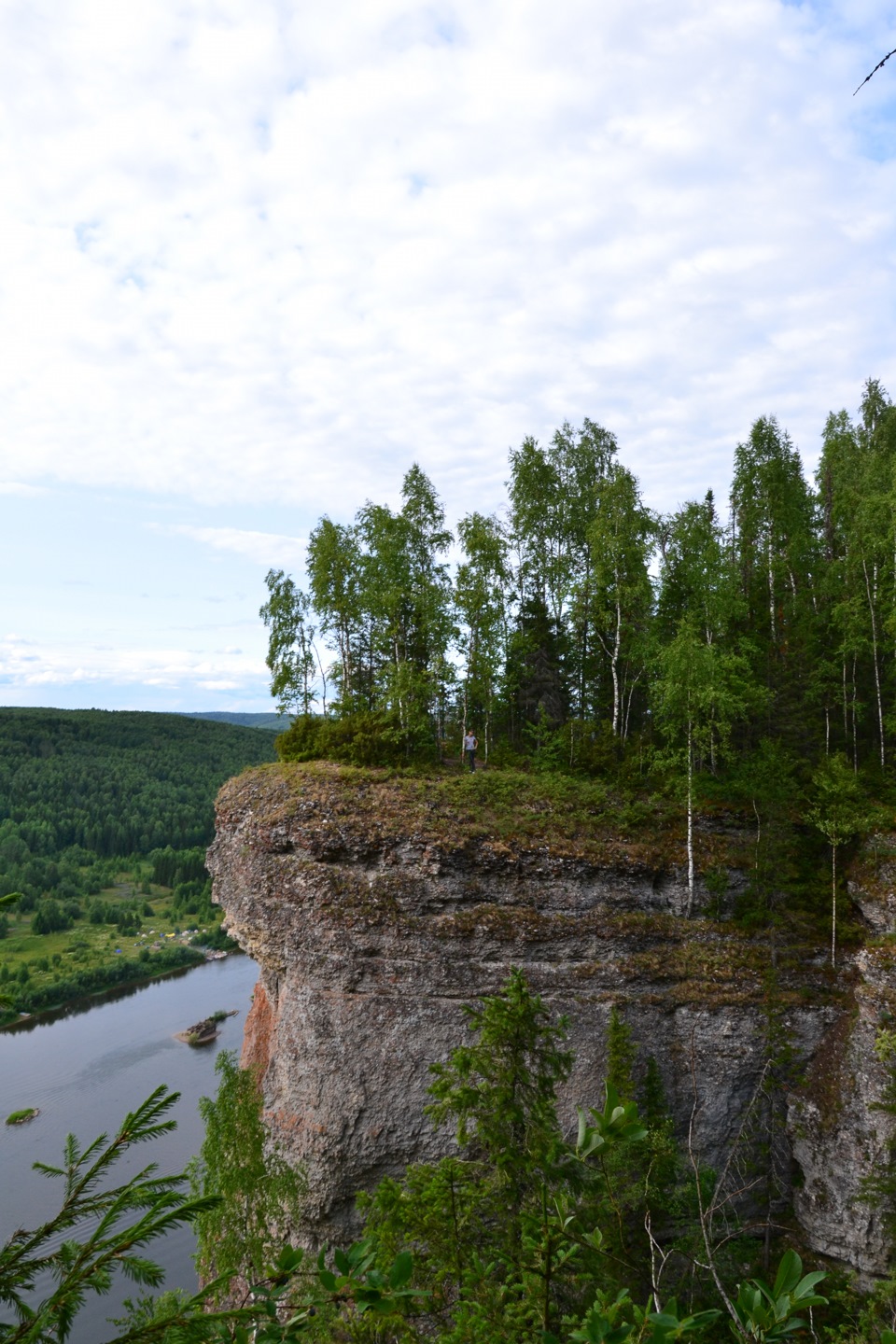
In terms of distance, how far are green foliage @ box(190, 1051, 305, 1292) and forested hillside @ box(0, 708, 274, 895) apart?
9379 centimetres

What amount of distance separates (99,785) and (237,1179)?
403ft

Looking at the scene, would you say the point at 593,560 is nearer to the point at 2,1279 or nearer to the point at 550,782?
the point at 550,782

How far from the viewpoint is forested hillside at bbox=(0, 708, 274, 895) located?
352 ft

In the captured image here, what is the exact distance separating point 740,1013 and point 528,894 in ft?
19.3

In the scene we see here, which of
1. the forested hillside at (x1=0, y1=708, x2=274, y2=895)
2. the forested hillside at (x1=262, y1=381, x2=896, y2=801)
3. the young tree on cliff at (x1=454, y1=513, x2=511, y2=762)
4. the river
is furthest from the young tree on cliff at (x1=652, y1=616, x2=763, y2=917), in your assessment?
the forested hillside at (x1=0, y1=708, x2=274, y2=895)

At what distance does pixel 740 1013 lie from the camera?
17922 millimetres

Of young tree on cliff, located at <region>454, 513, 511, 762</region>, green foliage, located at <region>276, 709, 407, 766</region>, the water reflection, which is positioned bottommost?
the water reflection

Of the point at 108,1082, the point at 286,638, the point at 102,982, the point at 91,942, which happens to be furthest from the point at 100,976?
the point at 286,638

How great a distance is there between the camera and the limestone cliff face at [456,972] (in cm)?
1677

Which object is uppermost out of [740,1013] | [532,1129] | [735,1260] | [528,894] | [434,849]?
[434,849]

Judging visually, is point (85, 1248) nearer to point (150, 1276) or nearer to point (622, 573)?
point (150, 1276)

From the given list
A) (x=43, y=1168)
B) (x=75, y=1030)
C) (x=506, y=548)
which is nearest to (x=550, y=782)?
(x=506, y=548)

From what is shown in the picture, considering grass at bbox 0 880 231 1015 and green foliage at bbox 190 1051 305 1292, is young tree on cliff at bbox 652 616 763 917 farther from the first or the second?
grass at bbox 0 880 231 1015

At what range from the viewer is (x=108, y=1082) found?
4528 cm
